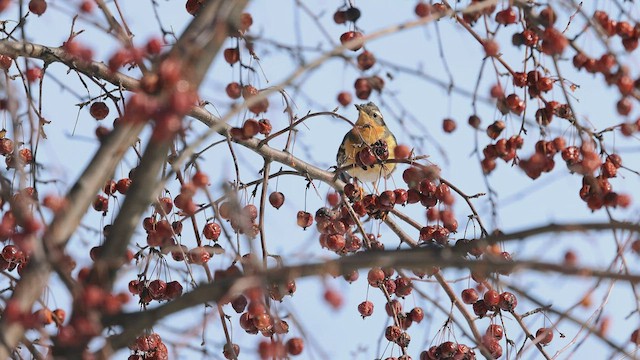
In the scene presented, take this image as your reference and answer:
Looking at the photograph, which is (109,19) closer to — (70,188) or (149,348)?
(70,188)

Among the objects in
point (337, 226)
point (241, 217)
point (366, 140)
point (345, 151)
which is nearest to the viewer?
point (241, 217)

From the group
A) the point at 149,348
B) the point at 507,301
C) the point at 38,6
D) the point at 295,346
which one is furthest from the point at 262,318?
the point at 38,6

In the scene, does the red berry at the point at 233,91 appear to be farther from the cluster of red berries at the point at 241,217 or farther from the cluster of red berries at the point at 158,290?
the cluster of red berries at the point at 158,290

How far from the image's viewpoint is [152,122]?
161 cm

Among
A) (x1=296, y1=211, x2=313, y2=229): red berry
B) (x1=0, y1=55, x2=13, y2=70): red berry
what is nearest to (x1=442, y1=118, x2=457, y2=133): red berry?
(x1=296, y1=211, x2=313, y2=229): red berry

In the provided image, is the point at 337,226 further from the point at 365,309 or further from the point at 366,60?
the point at 366,60

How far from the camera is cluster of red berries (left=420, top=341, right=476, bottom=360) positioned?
9.25ft

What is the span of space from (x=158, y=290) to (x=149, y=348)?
0.18 meters

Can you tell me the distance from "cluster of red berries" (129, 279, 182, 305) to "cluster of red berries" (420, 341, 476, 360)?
2.59 ft

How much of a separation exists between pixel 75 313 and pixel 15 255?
1194 millimetres

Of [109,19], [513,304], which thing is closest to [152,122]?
[109,19]

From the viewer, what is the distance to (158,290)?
2754 millimetres

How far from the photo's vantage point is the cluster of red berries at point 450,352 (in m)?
2.82

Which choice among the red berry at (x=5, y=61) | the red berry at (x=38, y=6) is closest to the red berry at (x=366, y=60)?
the red berry at (x=38, y=6)
